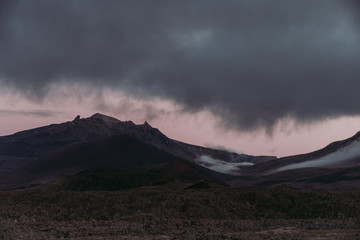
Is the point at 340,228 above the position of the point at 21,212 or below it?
below

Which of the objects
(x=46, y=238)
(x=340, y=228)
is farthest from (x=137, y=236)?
(x=340, y=228)

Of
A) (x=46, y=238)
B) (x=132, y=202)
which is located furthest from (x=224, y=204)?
(x=46, y=238)

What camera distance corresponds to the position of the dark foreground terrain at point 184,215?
4194 cm

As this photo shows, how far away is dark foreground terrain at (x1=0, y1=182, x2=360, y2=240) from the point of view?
138 ft

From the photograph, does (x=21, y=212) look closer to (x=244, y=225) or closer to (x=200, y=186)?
(x=244, y=225)

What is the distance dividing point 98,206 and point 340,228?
32.9m

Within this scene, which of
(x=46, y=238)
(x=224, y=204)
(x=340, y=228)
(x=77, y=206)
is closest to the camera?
(x=46, y=238)

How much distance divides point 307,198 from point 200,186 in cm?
2686

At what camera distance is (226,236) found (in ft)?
130

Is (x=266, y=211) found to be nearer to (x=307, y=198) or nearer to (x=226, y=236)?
(x=307, y=198)

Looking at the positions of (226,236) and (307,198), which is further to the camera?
(307,198)

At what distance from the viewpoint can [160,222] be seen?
5141 cm

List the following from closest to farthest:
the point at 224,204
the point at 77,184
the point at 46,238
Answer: the point at 46,238 < the point at 224,204 < the point at 77,184

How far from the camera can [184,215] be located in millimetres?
59438
